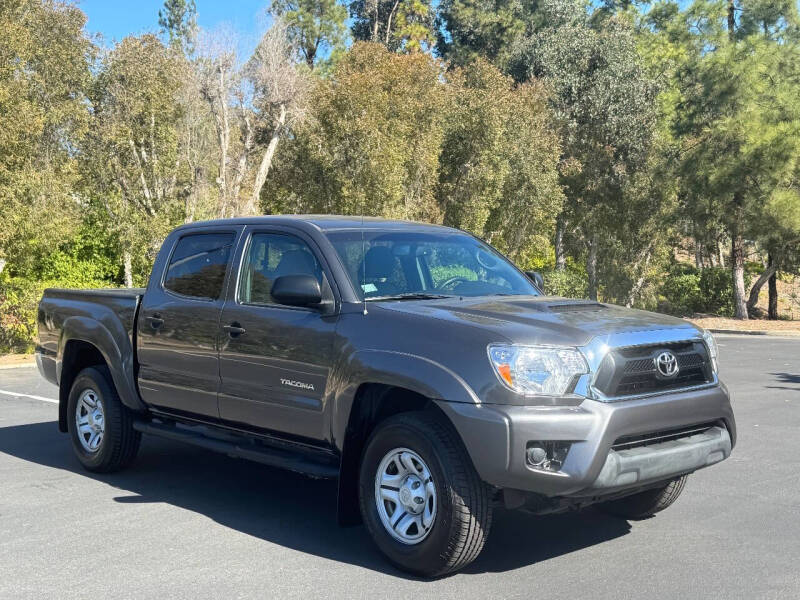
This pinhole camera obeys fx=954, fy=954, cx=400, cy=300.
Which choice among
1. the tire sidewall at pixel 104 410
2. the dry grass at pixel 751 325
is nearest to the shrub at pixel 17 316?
the tire sidewall at pixel 104 410

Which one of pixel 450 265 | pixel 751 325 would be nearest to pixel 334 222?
pixel 450 265

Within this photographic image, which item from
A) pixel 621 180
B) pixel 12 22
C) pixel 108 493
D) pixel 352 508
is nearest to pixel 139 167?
pixel 12 22

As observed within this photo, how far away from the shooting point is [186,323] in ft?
22.1

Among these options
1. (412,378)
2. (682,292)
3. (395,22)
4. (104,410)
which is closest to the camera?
(412,378)

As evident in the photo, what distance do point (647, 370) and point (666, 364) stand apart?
0.16 m

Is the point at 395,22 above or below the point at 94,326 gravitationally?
above

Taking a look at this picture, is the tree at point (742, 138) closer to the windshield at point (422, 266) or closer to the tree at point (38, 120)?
the tree at point (38, 120)

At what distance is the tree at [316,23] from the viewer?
192ft

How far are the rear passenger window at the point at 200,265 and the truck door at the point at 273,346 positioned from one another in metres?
0.26

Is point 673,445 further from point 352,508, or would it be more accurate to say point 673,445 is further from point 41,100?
point 41,100

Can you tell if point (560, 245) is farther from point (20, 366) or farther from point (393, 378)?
point (393, 378)

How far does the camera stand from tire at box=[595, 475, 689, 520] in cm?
613

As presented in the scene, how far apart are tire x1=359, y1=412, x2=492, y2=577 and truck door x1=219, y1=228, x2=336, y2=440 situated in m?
0.66

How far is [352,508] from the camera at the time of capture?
219 inches
